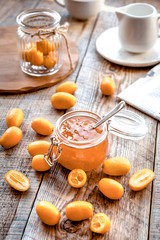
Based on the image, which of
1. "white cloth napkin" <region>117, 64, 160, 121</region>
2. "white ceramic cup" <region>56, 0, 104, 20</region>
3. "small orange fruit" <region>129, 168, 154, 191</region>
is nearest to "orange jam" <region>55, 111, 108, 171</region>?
"small orange fruit" <region>129, 168, 154, 191</region>

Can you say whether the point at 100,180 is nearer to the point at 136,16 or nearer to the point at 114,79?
the point at 114,79

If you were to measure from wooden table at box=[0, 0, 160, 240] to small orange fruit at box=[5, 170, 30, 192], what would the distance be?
2 centimetres

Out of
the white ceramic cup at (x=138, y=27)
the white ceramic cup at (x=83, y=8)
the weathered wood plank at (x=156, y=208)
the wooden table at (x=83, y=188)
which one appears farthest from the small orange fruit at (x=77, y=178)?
the white ceramic cup at (x=83, y=8)

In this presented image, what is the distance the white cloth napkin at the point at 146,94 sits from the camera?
1.03 meters

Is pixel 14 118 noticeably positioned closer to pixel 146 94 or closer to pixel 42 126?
pixel 42 126

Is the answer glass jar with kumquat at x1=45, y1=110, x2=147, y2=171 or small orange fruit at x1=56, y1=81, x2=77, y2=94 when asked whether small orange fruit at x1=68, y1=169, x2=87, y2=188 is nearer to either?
glass jar with kumquat at x1=45, y1=110, x2=147, y2=171

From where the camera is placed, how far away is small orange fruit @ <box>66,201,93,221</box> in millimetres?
687

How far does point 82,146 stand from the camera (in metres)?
0.77

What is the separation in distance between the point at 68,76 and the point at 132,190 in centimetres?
61

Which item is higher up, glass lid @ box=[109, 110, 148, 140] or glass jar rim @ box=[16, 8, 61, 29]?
glass jar rim @ box=[16, 8, 61, 29]

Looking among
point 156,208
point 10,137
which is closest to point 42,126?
point 10,137

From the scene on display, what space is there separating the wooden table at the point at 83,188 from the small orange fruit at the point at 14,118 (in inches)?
1.2

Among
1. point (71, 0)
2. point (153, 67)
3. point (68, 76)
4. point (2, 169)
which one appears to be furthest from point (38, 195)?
point (71, 0)

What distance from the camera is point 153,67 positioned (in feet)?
4.13
